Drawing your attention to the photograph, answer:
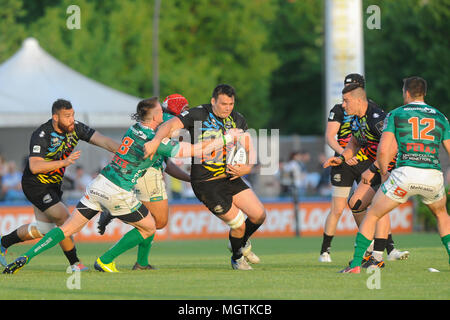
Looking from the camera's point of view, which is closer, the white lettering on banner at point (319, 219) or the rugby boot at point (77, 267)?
the rugby boot at point (77, 267)

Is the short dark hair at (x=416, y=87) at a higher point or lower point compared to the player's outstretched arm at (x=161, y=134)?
higher

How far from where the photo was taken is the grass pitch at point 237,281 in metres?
8.93

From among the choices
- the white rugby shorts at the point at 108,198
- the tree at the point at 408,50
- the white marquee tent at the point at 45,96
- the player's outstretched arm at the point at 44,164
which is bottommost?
the white rugby shorts at the point at 108,198

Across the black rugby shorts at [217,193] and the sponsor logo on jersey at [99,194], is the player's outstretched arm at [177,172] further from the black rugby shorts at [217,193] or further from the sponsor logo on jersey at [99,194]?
the sponsor logo on jersey at [99,194]

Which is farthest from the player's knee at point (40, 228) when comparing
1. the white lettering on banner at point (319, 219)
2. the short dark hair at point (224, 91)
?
the white lettering on banner at point (319, 219)

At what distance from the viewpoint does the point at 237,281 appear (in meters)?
10.2

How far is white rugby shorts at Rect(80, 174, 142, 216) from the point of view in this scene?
11.0 meters

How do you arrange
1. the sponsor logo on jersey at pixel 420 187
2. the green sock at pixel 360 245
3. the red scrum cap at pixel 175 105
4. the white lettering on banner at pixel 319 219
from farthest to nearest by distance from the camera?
1. the white lettering on banner at pixel 319 219
2. the red scrum cap at pixel 175 105
3. the green sock at pixel 360 245
4. the sponsor logo on jersey at pixel 420 187

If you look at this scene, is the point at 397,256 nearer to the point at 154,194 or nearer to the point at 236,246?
the point at 236,246

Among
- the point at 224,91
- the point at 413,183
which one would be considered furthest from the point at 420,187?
the point at 224,91

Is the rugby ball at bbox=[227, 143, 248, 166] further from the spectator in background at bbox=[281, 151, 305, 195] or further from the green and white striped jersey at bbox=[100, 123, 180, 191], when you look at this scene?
the spectator in background at bbox=[281, 151, 305, 195]

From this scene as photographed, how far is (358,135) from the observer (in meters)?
12.2

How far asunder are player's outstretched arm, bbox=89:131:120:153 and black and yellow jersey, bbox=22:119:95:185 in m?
0.09

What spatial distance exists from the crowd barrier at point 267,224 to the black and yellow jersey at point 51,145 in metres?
10.5
